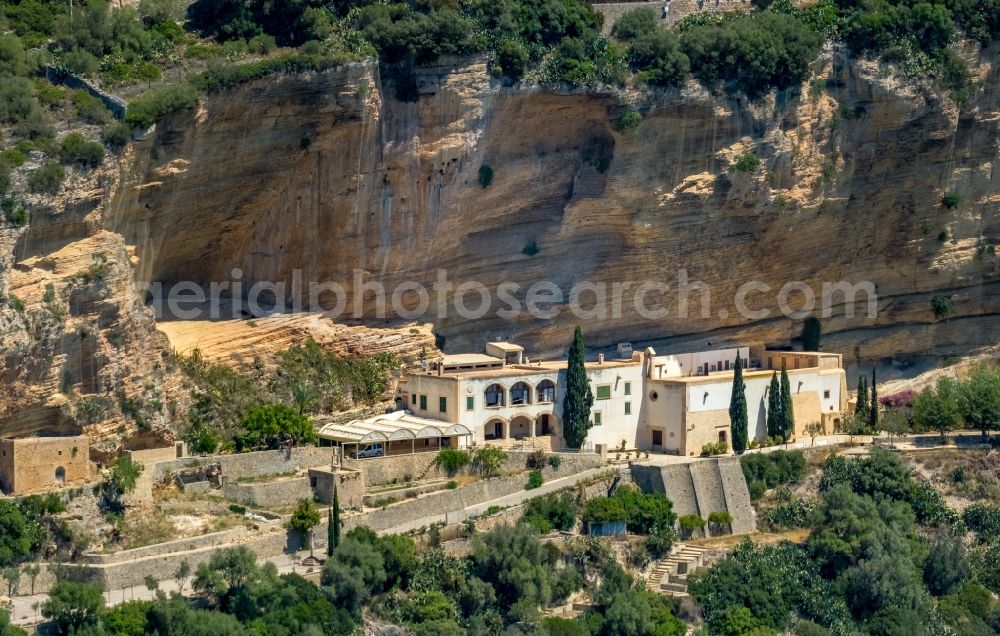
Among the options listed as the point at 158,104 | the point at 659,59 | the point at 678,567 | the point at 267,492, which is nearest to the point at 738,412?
the point at 678,567

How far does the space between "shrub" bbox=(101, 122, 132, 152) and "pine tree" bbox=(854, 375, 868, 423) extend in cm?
2015

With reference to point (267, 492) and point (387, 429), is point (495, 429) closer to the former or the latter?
point (387, 429)

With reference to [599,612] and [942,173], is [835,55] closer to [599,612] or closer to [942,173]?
[942,173]

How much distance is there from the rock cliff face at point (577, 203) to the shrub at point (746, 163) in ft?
0.55

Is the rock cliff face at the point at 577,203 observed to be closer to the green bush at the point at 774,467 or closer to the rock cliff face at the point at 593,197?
the rock cliff face at the point at 593,197

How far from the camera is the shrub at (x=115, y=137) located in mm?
44719

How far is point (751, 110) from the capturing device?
172 feet

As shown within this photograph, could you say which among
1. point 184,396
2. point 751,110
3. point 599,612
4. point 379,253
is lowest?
point 599,612

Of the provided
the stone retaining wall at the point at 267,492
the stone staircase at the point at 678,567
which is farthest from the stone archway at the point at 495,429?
the stone retaining wall at the point at 267,492

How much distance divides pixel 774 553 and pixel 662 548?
8.09ft

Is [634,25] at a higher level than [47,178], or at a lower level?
higher

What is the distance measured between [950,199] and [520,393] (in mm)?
12500

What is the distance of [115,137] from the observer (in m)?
44.7

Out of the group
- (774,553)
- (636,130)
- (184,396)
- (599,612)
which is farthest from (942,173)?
(184,396)
